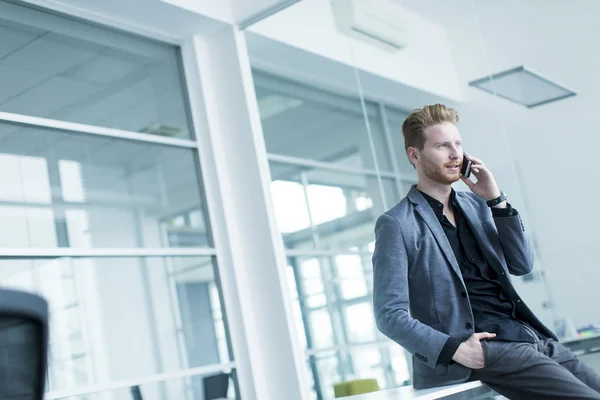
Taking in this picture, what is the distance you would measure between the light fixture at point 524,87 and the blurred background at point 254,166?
0.03 feet

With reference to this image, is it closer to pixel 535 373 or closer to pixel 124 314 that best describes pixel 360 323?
pixel 124 314

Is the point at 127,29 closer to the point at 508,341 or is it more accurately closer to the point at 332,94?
the point at 332,94

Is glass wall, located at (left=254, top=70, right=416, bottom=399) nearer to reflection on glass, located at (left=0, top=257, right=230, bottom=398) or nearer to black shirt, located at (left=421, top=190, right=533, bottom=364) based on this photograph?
reflection on glass, located at (left=0, top=257, right=230, bottom=398)

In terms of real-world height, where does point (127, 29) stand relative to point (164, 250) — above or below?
above

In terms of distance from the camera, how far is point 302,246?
5785 millimetres

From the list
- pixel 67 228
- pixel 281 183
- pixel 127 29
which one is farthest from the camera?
pixel 281 183

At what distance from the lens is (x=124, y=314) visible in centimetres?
482

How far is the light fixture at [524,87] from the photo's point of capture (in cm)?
398

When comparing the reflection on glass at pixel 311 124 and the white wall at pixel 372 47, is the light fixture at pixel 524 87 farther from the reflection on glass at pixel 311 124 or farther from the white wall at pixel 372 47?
the reflection on glass at pixel 311 124

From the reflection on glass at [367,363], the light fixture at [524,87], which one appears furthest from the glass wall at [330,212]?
the light fixture at [524,87]

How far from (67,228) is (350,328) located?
1999 millimetres

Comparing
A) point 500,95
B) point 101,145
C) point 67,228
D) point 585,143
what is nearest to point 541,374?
point 585,143

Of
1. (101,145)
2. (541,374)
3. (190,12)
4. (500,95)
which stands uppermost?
(190,12)

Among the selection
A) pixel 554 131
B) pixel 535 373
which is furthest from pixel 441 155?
pixel 554 131
